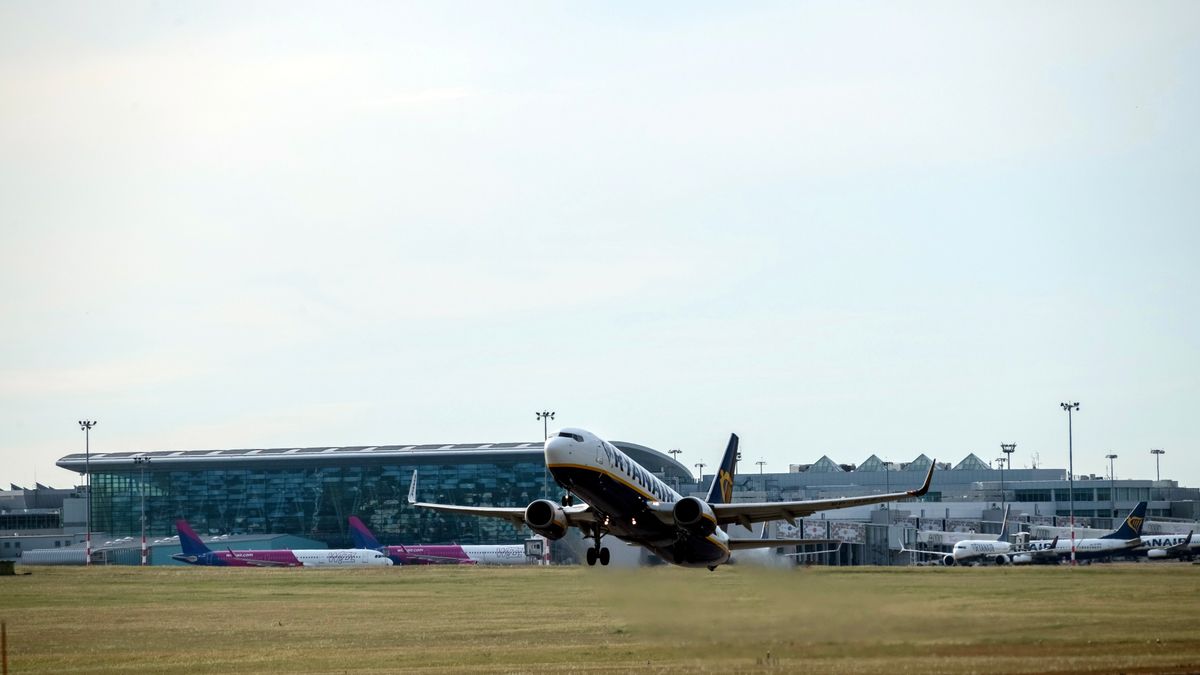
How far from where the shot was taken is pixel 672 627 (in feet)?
185

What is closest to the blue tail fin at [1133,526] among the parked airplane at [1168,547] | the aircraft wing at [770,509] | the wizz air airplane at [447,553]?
the parked airplane at [1168,547]

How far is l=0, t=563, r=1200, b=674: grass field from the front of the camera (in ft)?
164

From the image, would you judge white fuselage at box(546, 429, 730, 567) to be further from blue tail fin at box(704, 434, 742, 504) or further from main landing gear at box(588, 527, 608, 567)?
blue tail fin at box(704, 434, 742, 504)

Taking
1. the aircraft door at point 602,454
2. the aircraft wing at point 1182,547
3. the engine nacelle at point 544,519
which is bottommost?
the aircraft wing at point 1182,547

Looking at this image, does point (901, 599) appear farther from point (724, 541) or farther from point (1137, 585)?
point (1137, 585)

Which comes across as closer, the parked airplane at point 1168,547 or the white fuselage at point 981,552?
the parked airplane at point 1168,547

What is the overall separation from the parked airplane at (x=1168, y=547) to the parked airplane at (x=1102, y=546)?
122 cm

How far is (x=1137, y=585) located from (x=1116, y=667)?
37930 mm

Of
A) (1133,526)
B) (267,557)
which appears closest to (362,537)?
(267,557)

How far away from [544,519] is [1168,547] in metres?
102

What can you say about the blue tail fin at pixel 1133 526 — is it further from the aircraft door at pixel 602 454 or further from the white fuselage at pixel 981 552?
the aircraft door at pixel 602 454

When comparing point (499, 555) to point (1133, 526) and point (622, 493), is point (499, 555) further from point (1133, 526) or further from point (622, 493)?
point (622, 493)

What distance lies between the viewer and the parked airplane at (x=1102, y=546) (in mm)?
135875

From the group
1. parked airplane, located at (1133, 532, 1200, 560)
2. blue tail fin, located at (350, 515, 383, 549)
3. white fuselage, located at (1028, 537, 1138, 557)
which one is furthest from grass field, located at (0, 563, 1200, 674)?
blue tail fin, located at (350, 515, 383, 549)
